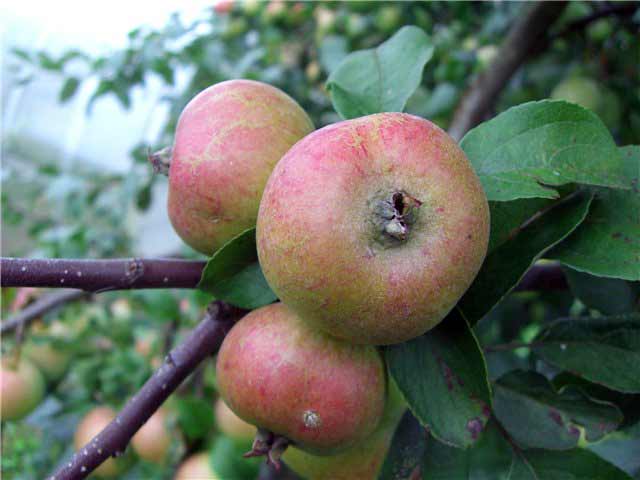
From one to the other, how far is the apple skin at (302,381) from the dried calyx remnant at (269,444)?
0.01 meters

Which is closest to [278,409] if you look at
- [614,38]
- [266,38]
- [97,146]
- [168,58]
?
[168,58]

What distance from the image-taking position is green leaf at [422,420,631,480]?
0.57 m

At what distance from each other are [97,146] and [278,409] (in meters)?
4.22

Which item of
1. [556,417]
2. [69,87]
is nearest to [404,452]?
[556,417]

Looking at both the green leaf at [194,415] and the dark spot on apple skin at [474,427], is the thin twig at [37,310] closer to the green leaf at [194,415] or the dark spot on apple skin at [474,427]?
the green leaf at [194,415]

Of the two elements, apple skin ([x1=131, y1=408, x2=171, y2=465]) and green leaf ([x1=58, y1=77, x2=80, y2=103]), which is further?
green leaf ([x1=58, y1=77, x2=80, y2=103])

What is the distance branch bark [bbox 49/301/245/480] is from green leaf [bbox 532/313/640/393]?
1.11ft

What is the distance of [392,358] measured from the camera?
0.53m

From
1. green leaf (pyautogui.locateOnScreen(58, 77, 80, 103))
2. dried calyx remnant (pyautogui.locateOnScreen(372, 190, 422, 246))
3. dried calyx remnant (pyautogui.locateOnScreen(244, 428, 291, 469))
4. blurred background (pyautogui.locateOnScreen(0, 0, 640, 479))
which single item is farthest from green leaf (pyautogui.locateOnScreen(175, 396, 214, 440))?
green leaf (pyautogui.locateOnScreen(58, 77, 80, 103))

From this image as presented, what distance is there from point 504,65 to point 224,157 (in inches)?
31.3

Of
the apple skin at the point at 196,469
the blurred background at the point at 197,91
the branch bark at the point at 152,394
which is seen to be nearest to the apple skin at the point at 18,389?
the blurred background at the point at 197,91

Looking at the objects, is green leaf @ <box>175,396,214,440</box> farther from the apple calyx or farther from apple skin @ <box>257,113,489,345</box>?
apple skin @ <box>257,113,489,345</box>

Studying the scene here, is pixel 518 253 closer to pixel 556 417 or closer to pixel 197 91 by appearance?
pixel 556 417

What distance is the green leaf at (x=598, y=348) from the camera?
1.88 feet
